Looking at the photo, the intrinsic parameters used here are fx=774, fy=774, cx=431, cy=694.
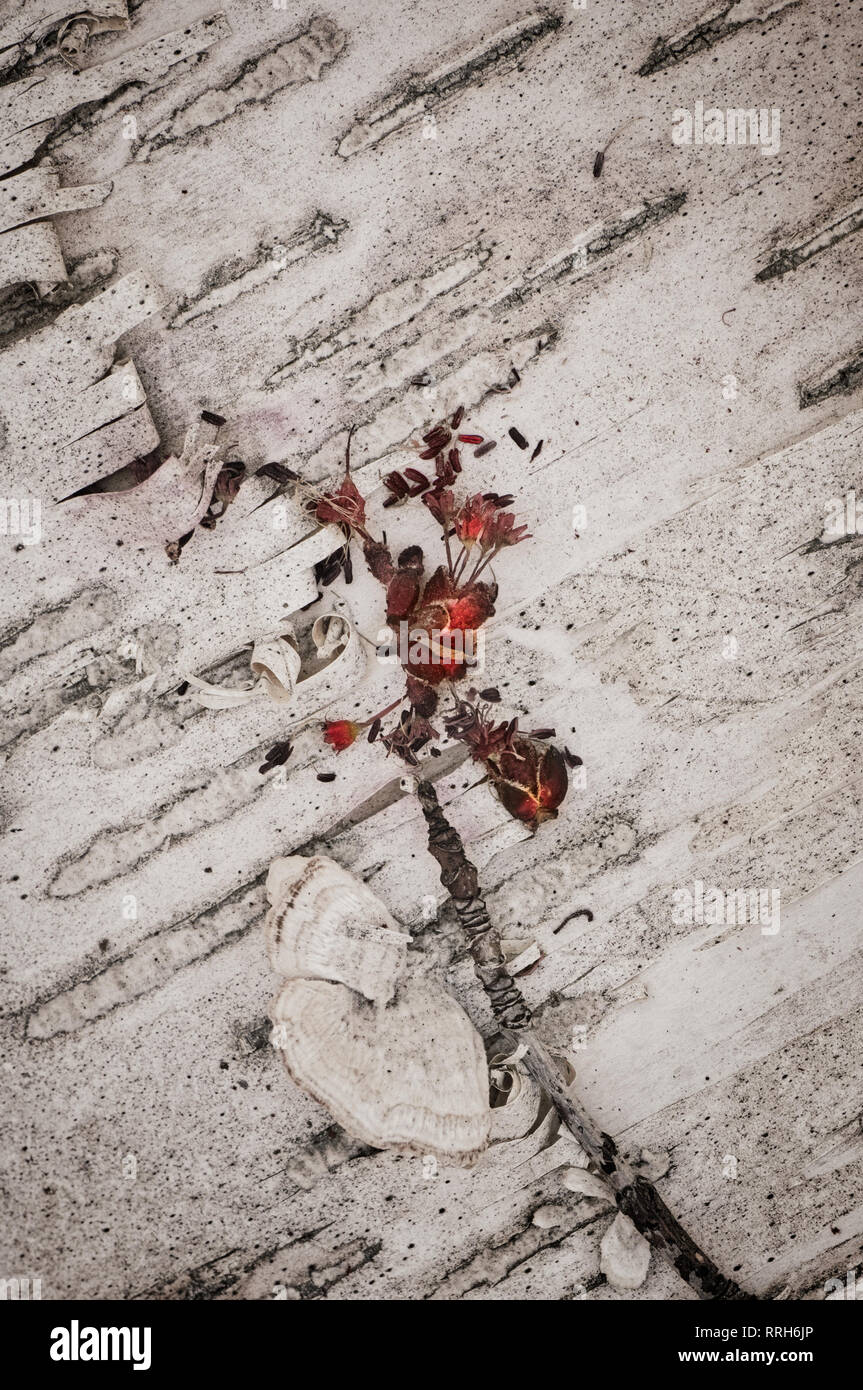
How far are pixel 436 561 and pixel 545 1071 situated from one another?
1.35 metres

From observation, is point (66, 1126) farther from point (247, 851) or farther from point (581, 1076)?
point (581, 1076)

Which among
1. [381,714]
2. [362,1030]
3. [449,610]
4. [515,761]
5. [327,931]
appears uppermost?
[449,610]

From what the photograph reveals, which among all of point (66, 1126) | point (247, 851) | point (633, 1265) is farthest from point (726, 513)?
point (66, 1126)

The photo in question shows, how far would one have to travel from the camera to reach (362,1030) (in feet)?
6.20

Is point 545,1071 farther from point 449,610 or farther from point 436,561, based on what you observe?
point 436,561

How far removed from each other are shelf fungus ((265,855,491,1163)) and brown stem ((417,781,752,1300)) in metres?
0.13

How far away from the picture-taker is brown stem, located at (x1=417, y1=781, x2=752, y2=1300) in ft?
6.37

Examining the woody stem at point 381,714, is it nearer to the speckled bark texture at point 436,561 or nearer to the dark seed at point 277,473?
the speckled bark texture at point 436,561

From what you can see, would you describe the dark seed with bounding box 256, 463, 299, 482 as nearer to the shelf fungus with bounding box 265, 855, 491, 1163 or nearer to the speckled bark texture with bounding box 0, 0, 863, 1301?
the speckled bark texture with bounding box 0, 0, 863, 1301

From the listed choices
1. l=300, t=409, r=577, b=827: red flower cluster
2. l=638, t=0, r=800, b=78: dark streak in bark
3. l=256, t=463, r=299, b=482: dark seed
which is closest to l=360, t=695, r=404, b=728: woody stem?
l=300, t=409, r=577, b=827: red flower cluster

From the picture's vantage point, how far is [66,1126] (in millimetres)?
2002

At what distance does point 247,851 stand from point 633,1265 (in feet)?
5.01

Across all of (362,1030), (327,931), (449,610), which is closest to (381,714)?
(449,610)

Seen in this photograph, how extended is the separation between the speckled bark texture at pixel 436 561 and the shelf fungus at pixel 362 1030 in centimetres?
12
